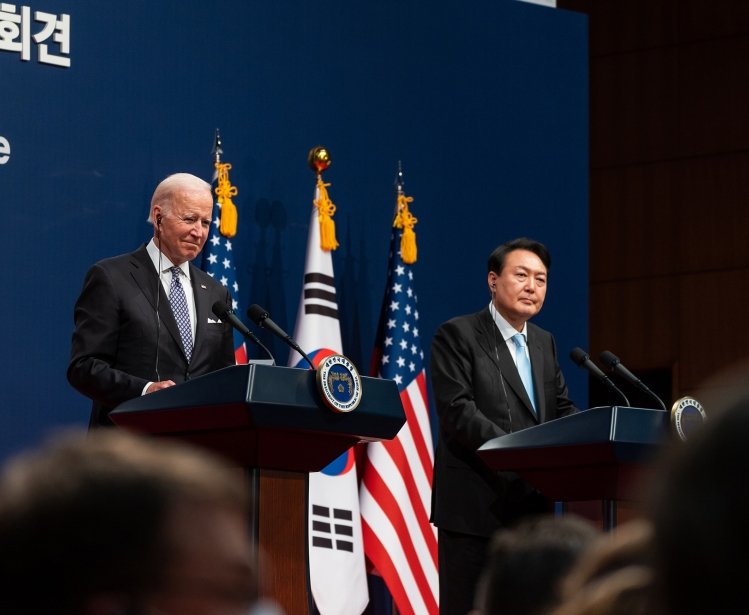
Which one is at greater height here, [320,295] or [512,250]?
[512,250]

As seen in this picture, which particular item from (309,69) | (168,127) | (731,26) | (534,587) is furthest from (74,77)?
(731,26)

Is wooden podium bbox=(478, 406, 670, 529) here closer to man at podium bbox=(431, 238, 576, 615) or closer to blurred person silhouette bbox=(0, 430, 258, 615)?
man at podium bbox=(431, 238, 576, 615)

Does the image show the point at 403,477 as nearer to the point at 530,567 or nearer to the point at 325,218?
the point at 325,218

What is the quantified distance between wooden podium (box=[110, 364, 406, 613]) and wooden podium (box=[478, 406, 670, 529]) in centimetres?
59

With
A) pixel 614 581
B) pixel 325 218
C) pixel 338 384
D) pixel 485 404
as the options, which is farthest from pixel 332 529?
pixel 614 581

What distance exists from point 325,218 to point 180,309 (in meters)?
1.59

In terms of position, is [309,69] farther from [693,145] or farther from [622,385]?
[622,385]

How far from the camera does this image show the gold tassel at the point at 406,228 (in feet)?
19.6

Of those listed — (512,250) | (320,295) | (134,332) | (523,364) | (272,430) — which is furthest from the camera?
(320,295)

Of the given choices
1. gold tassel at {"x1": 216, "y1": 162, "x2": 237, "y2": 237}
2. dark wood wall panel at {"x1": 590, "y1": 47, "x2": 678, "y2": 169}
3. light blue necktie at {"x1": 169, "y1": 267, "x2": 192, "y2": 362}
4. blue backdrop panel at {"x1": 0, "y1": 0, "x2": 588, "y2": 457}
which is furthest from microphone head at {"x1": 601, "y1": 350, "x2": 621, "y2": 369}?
dark wood wall panel at {"x1": 590, "y1": 47, "x2": 678, "y2": 169}

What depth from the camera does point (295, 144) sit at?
609cm

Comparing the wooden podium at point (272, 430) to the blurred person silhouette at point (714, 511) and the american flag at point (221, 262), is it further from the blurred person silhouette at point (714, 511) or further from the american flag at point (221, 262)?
the blurred person silhouette at point (714, 511)

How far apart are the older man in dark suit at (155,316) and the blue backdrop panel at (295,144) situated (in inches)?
42.0

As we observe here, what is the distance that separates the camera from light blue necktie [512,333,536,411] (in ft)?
15.8
